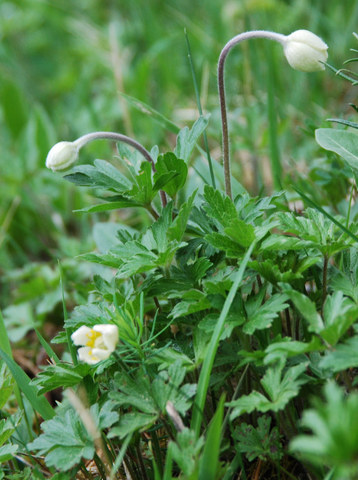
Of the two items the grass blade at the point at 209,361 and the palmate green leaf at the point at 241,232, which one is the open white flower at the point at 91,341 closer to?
the grass blade at the point at 209,361

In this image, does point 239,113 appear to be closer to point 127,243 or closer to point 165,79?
point 165,79

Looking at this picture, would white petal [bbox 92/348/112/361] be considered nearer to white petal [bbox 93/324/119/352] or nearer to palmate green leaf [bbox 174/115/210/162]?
white petal [bbox 93/324/119/352]

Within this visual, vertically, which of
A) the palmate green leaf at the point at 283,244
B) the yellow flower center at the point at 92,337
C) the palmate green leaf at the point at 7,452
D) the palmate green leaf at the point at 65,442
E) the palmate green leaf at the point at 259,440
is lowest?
the palmate green leaf at the point at 259,440

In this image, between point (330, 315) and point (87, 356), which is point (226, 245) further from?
point (87, 356)

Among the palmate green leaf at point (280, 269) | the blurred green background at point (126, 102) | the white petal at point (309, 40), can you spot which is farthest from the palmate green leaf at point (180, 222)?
the blurred green background at point (126, 102)

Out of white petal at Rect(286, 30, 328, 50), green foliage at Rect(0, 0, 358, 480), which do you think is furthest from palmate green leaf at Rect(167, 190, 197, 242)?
white petal at Rect(286, 30, 328, 50)

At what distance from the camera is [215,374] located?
1.29 meters

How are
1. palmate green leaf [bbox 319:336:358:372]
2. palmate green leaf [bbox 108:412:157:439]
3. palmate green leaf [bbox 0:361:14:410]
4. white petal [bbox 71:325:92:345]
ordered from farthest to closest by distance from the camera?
palmate green leaf [bbox 0:361:14:410] < white petal [bbox 71:325:92:345] < palmate green leaf [bbox 108:412:157:439] < palmate green leaf [bbox 319:336:358:372]

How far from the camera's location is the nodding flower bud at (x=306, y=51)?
1465 millimetres

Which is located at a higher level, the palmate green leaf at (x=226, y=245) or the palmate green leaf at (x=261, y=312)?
the palmate green leaf at (x=226, y=245)

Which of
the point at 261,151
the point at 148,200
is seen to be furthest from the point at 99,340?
the point at 261,151

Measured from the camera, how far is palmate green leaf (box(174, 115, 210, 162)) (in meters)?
1.44

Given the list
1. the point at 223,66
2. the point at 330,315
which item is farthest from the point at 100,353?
the point at 223,66

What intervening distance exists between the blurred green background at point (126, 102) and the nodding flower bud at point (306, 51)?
79 cm
